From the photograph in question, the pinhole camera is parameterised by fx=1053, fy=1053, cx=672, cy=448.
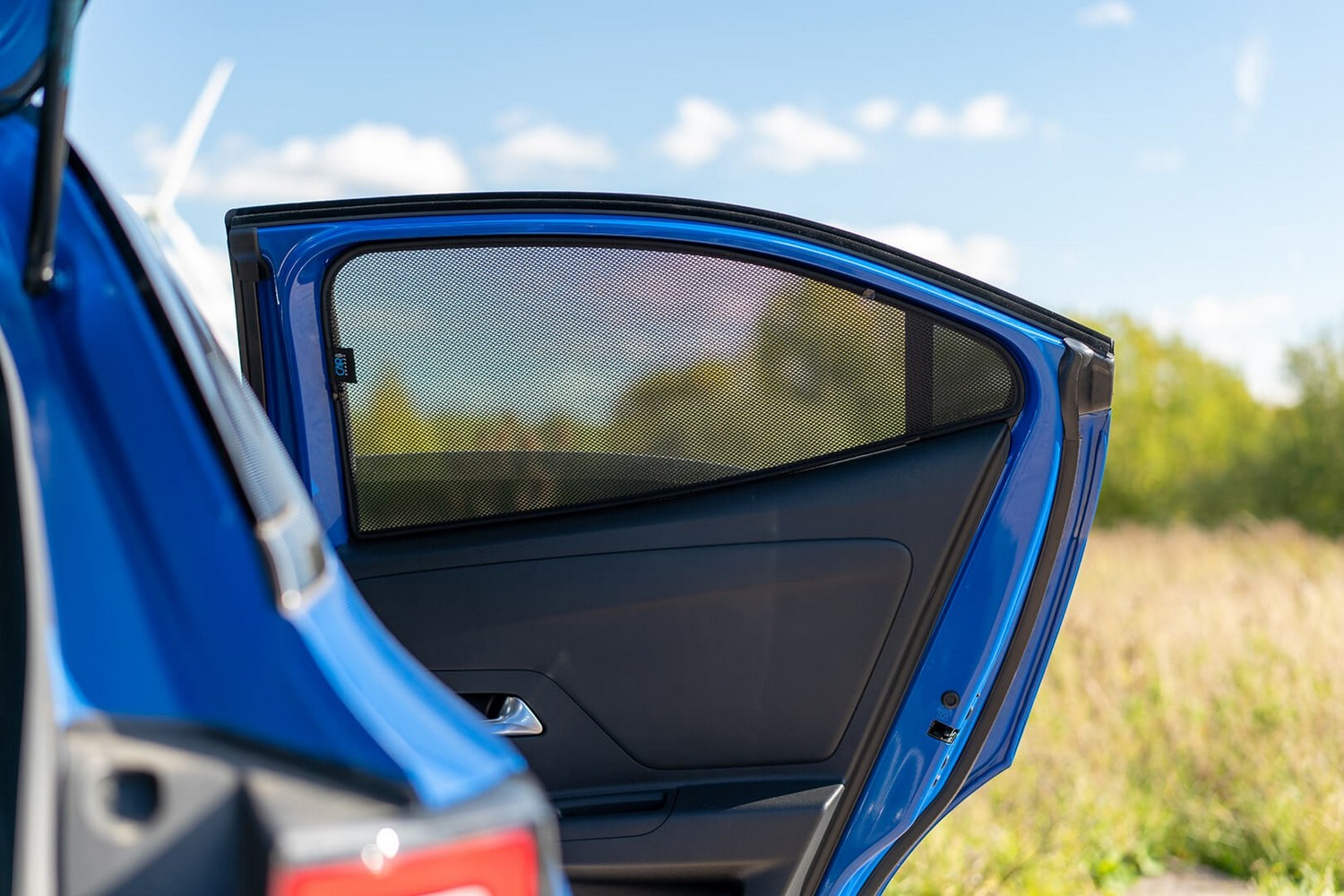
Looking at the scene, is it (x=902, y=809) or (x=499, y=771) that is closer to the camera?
(x=499, y=771)

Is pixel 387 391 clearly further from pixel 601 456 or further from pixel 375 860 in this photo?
pixel 375 860

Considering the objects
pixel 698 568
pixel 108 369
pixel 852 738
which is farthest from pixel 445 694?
pixel 852 738

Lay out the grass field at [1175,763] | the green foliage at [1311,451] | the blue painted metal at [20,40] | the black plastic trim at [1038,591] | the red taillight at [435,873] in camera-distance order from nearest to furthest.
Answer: the red taillight at [435,873], the blue painted metal at [20,40], the black plastic trim at [1038,591], the grass field at [1175,763], the green foliage at [1311,451]

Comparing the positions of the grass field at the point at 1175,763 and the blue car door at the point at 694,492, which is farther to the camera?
the grass field at the point at 1175,763

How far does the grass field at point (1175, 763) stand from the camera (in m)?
3.43

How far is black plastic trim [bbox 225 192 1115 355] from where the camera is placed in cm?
199

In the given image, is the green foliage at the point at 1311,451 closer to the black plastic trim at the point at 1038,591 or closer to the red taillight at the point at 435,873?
the black plastic trim at the point at 1038,591

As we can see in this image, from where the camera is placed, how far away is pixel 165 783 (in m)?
0.82

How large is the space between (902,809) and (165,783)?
1.50 m

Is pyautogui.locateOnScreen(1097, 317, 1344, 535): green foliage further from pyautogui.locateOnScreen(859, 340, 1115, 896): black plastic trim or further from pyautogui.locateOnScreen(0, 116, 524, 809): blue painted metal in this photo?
pyautogui.locateOnScreen(0, 116, 524, 809): blue painted metal

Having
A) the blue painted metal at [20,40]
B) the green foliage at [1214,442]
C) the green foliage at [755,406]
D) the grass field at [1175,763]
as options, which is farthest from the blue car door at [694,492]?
the green foliage at [1214,442]

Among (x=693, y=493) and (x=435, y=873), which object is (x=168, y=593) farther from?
(x=693, y=493)

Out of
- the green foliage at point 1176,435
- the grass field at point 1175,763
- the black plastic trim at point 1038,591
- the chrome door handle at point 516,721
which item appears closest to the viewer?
the black plastic trim at point 1038,591

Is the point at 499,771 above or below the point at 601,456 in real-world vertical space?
below
